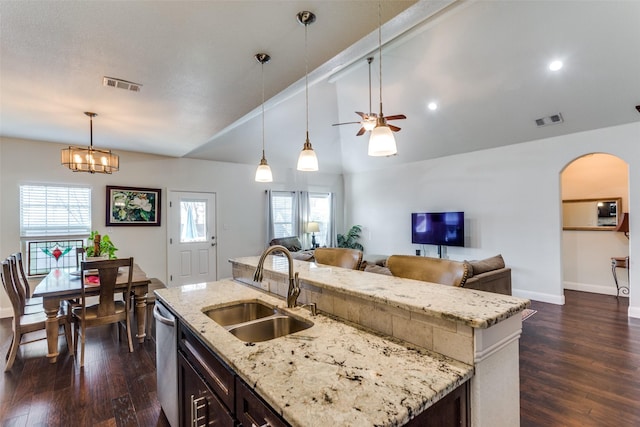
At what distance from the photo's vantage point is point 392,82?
4.77 metres

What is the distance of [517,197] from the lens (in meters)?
5.19

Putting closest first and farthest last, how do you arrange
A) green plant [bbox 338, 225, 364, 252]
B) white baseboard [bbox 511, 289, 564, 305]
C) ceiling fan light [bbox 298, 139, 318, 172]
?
1. ceiling fan light [bbox 298, 139, 318, 172]
2. white baseboard [bbox 511, 289, 564, 305]
3. green plant [bbox 338, 225, 364, 252]

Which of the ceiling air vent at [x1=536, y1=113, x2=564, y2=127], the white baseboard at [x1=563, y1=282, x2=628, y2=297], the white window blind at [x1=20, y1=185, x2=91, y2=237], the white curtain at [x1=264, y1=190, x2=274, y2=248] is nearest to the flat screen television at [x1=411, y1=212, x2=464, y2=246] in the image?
the ceiling air vent at [x1=536, y1=113, x2=564, y2=127]

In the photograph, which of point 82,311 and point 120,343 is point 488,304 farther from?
point 120,343

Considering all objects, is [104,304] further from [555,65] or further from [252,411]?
[555,65]

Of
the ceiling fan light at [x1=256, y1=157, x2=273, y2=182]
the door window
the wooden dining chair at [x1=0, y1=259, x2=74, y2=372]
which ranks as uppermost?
the ceiling fan light at [x1=256, y1=157, x2=273, y2=182]

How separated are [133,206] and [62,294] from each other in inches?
106

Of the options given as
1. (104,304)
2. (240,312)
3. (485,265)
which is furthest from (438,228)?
(104,304)

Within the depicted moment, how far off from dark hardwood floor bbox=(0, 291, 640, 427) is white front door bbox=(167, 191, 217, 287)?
6.72 ft


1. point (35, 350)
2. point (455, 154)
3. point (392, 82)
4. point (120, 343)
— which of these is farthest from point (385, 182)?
point (35, 350)

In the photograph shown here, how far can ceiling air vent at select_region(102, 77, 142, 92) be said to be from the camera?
2.48 metres

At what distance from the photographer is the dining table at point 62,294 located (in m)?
2.86

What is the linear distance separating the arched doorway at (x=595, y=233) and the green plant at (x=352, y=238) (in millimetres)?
4175

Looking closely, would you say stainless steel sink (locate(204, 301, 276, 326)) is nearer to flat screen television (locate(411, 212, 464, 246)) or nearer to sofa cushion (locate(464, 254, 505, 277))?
sofa cushion (locate(464, 254, 505, 277))
